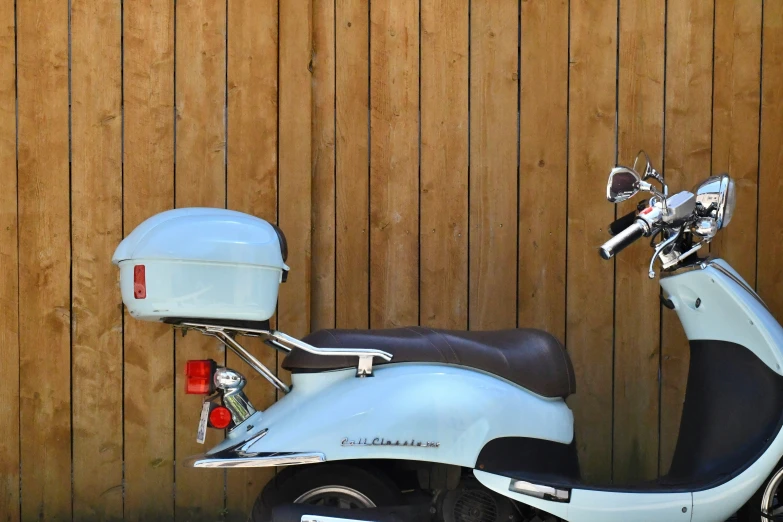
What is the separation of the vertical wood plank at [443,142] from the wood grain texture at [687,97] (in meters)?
0.86

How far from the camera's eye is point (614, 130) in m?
3.69

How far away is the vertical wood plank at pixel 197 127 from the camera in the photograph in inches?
140

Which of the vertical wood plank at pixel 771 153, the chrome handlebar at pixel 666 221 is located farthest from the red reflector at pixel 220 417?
the vertical wood plank at pixel 771 153

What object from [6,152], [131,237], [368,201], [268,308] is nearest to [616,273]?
[368,201]

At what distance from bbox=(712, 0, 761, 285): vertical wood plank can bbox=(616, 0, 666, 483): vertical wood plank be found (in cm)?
25

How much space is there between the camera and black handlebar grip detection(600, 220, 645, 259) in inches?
101

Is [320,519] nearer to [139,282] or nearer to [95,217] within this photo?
[139,282]

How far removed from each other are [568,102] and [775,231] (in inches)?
40.6

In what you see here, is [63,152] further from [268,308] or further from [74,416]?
[268,308]

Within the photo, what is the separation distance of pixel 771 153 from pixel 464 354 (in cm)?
189

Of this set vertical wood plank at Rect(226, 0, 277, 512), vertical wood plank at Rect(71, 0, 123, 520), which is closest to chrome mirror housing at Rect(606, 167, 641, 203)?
vertical wood plank at Rect(226, 0, 277, 512)

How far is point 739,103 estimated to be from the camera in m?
3.70

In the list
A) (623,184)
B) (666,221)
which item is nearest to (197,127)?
(623,184)

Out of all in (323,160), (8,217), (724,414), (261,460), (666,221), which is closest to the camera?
(261,460)
